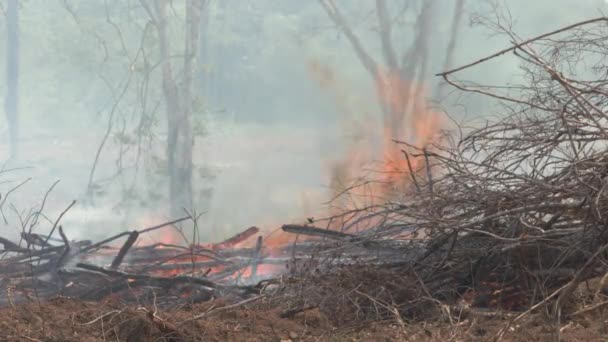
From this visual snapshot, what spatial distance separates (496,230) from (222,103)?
22.2ft

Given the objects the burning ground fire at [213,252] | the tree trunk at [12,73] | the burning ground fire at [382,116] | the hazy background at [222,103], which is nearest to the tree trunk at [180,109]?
the hazy background at [222,103]

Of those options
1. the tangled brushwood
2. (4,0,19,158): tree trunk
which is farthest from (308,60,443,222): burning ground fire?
the tangled brushwood

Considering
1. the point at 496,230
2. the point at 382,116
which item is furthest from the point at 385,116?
the point at 496,230

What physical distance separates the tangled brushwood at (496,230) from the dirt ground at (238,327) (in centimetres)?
18

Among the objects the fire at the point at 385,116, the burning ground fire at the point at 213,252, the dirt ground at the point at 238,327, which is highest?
the fire at the point at 385,116

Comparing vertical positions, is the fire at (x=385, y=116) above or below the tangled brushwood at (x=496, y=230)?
above

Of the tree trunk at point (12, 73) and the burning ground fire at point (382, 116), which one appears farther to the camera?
the tree trunk at point (12, 73)

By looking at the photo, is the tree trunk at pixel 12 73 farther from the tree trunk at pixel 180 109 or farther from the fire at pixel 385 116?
the fire at pixel 385 116

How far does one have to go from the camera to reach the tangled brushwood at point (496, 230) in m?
4.06

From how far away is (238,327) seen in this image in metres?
4.17

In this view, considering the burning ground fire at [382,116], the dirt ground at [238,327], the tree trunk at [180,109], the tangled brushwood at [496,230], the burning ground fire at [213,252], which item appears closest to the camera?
the dirt ground at [238,327]

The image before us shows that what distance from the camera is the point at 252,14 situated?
1066cm

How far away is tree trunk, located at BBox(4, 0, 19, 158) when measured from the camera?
10.2 m

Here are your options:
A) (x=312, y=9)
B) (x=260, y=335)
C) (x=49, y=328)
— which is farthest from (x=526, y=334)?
(x=312, y=9)
